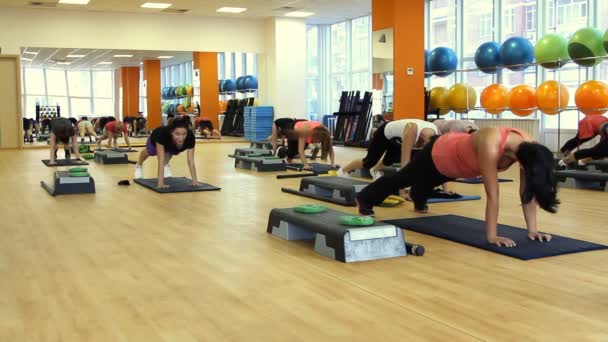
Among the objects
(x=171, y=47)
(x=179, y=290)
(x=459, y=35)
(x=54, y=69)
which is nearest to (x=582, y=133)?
(x=459, y=35)

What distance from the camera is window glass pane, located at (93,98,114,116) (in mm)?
A: 18266

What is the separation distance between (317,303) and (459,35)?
34.0 feet

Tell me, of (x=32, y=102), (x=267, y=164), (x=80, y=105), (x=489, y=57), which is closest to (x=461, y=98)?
(x=489, y=57)

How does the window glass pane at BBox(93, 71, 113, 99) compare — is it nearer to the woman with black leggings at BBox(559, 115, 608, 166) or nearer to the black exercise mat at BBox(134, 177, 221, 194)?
the black exercise mat at BBox(134, 177, 221, 194)

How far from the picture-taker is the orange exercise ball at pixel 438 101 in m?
10.7

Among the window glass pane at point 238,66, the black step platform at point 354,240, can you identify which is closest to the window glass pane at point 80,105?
the window glass pane at point 238,66

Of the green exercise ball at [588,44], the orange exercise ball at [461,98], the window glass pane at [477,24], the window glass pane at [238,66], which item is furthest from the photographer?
the window glass pane at [238,66]

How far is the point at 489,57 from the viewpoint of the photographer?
32.9ft

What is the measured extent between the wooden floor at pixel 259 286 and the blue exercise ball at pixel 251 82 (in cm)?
1200

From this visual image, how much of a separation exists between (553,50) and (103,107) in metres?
13.0

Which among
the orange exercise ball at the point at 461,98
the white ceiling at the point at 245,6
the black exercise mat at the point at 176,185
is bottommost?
the black exercise mat at the point at 176,185

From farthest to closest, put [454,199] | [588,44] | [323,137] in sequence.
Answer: [588,44] < [323,137] < [454,199]

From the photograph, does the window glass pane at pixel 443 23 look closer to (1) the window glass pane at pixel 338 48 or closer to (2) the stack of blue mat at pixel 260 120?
(1) the window glass pane at pixel 338 48

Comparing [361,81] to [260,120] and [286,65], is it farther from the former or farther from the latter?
[260,120]
